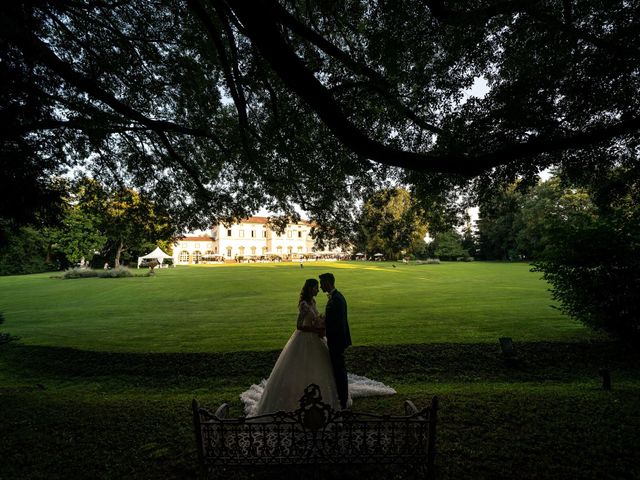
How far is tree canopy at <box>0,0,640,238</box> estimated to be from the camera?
4988 mm

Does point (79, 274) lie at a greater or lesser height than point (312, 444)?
greater

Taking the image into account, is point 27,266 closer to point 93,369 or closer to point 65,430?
point 93,369

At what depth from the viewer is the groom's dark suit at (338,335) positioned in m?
4.77

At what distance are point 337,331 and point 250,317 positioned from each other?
34.5 feet

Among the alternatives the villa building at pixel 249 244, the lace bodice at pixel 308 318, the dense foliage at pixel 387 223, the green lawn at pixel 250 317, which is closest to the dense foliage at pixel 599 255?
the green lawn at pixel 250 317

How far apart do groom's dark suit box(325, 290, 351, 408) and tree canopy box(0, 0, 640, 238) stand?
6.96 ft

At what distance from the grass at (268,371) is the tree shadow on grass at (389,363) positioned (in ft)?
0.15

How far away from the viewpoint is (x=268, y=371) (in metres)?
8.22


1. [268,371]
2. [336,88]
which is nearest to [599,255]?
[336,88]

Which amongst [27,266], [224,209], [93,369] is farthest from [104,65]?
[27,266]

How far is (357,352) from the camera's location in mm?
8977

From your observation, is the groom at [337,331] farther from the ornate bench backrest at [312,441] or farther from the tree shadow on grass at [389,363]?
the tree shadow on grass at [389,363]

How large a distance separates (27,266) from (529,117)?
6026 centimetres

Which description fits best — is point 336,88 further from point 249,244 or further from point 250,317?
point 249,244
